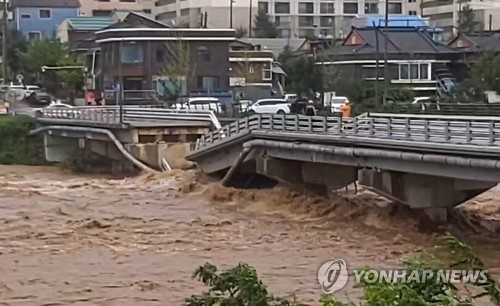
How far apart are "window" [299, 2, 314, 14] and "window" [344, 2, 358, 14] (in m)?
3.14

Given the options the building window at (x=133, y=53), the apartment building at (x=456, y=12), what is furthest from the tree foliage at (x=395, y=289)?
the apartment building at (x=456, y=12)

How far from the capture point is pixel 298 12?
3974 inches

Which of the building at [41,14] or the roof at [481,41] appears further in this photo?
the building at [41,14]

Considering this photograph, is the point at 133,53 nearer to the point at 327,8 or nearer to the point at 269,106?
the point at 269,106

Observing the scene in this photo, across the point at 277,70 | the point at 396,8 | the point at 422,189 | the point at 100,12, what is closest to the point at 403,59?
the point at 277,70

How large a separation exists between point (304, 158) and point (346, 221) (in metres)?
2.84

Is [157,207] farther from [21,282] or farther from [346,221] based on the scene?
[21,282]

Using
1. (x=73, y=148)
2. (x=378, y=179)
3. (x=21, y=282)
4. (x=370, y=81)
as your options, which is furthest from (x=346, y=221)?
(x=370, y=81)

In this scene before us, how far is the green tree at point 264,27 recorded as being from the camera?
9631 cm

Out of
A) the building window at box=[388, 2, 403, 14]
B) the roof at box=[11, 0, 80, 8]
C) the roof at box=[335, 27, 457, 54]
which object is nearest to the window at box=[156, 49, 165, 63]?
the roof at box=[335, 27, 457, 54]

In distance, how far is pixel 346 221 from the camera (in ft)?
100

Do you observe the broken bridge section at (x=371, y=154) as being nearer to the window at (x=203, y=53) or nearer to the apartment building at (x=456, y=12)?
the window at (x=203, y=53)

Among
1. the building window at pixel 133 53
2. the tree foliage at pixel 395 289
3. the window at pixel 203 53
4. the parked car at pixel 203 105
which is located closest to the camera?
the tree foliage at pixel 395 289

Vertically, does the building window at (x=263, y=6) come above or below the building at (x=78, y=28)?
above
